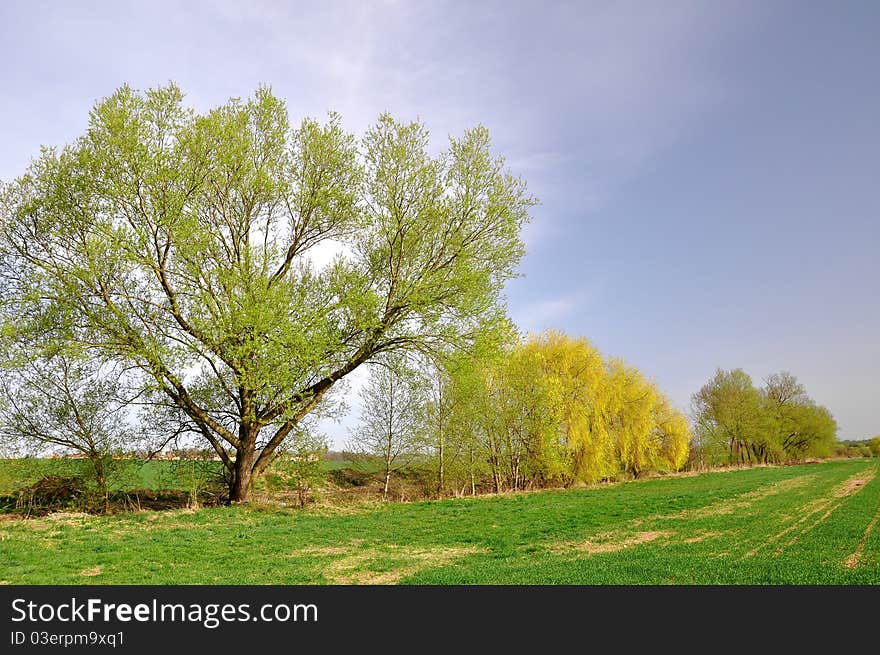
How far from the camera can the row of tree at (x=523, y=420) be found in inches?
1208

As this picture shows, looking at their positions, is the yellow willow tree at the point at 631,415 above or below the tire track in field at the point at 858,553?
above

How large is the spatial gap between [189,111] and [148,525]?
14.2 meters

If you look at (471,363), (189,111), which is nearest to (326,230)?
(189,111)

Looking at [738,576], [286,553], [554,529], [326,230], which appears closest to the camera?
[738,576]

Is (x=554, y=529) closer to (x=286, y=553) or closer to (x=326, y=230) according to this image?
(x=286, y=553)

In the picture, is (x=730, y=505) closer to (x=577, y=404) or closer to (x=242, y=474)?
(x=577, y=404)

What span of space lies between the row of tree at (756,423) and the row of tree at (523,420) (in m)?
28.5

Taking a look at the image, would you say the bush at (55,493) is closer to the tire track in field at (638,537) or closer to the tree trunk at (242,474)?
the tree trunk at (242,474)

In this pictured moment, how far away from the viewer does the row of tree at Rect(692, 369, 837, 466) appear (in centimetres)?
6831

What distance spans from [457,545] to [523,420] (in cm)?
2155

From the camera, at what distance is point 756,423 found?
227 ft

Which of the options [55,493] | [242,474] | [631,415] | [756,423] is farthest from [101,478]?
[756,423]

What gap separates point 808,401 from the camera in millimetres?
81938

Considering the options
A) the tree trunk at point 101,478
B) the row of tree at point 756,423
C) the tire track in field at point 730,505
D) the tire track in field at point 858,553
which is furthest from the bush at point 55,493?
the row of tree at point 756,423
